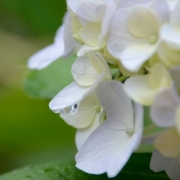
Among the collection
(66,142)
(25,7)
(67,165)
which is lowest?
(66,142)

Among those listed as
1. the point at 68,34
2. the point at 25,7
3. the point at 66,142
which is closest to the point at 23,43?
the point at 25,7

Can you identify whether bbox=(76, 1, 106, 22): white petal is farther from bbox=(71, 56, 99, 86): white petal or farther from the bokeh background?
the bokeh background

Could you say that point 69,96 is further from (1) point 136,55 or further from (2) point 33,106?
(2) point 33,106

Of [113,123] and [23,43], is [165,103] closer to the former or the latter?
[113,123]

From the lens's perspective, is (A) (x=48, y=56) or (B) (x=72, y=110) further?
(A) (x=48, y=56)

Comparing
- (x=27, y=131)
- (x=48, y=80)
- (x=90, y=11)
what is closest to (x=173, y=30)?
(x=90, y=11)

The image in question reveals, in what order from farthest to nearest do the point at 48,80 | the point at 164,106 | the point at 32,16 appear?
the point at 32,16
the point at 48,80
the point at 164,106
